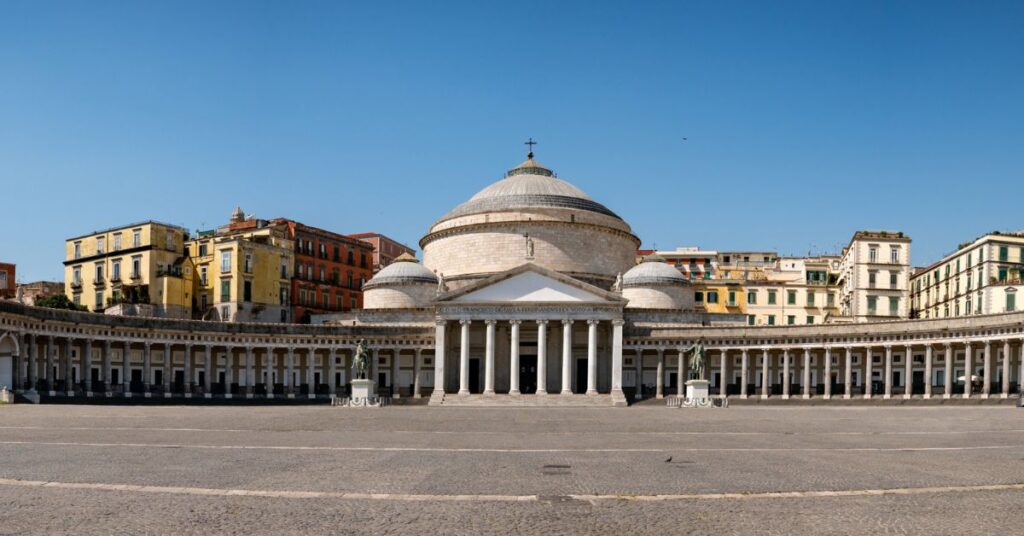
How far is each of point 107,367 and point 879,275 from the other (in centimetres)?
6911

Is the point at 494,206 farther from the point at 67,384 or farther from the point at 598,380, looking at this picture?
the point at 67,384

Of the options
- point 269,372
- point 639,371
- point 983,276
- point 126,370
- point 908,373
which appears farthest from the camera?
point 983,276

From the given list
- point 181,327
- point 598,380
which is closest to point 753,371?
point 598,380

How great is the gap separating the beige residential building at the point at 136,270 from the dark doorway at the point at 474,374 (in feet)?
102

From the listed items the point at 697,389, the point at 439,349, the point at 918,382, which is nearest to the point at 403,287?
the point at 439,349

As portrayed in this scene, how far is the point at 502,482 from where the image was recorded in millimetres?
18344

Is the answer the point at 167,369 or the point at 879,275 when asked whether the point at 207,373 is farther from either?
the point at 879,275

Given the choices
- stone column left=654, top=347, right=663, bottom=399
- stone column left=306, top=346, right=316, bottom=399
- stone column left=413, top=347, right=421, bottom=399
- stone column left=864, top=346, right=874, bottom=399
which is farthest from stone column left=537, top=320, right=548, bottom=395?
stone column left=864, top=346, right=874, bottom=399

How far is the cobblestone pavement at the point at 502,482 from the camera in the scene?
45.6ft

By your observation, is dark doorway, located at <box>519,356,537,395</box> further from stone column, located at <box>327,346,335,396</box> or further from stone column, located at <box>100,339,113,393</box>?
stone column, located at <box>100,339,113,393</box>

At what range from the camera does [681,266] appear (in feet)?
437

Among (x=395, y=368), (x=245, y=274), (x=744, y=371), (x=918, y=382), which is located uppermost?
(x=245, y=274)

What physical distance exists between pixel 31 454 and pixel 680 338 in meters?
64.1

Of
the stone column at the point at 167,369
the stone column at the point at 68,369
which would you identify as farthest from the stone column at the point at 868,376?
the stone column at the point at 68,369
